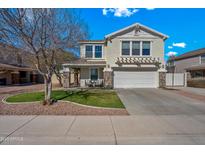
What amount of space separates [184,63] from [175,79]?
27.8 ft

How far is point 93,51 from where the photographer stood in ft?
67.4

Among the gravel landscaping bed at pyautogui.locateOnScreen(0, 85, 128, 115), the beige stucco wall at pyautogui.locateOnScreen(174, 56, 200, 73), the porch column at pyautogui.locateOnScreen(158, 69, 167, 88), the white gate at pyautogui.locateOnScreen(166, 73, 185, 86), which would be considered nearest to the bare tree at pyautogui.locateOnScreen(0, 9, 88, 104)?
the gravel landscaping bed at pyautogui.locateOnScreen(0, 85, 128, 115)

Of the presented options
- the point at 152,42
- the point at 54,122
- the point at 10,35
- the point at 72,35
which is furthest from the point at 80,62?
the point at 54,122

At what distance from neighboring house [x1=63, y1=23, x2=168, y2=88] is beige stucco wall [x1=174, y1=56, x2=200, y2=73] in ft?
32.7

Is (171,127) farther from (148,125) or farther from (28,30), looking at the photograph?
(28,30)

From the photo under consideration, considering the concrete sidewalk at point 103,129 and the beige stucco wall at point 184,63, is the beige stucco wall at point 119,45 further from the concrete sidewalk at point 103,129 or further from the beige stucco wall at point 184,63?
the concrete sidewalk at point 103,129

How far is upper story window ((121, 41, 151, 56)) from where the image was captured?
18547mm

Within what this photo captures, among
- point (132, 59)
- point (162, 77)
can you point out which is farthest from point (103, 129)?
point (162, 77)

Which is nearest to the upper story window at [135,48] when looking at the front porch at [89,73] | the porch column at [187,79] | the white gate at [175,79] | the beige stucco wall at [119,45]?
the beige stucco wall at [119,45]

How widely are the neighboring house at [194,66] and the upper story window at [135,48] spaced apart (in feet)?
27.2

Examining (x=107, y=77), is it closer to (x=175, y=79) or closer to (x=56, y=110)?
(x=175, y=79)

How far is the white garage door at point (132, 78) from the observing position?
1902 cm

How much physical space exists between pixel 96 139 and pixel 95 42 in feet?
55.0
